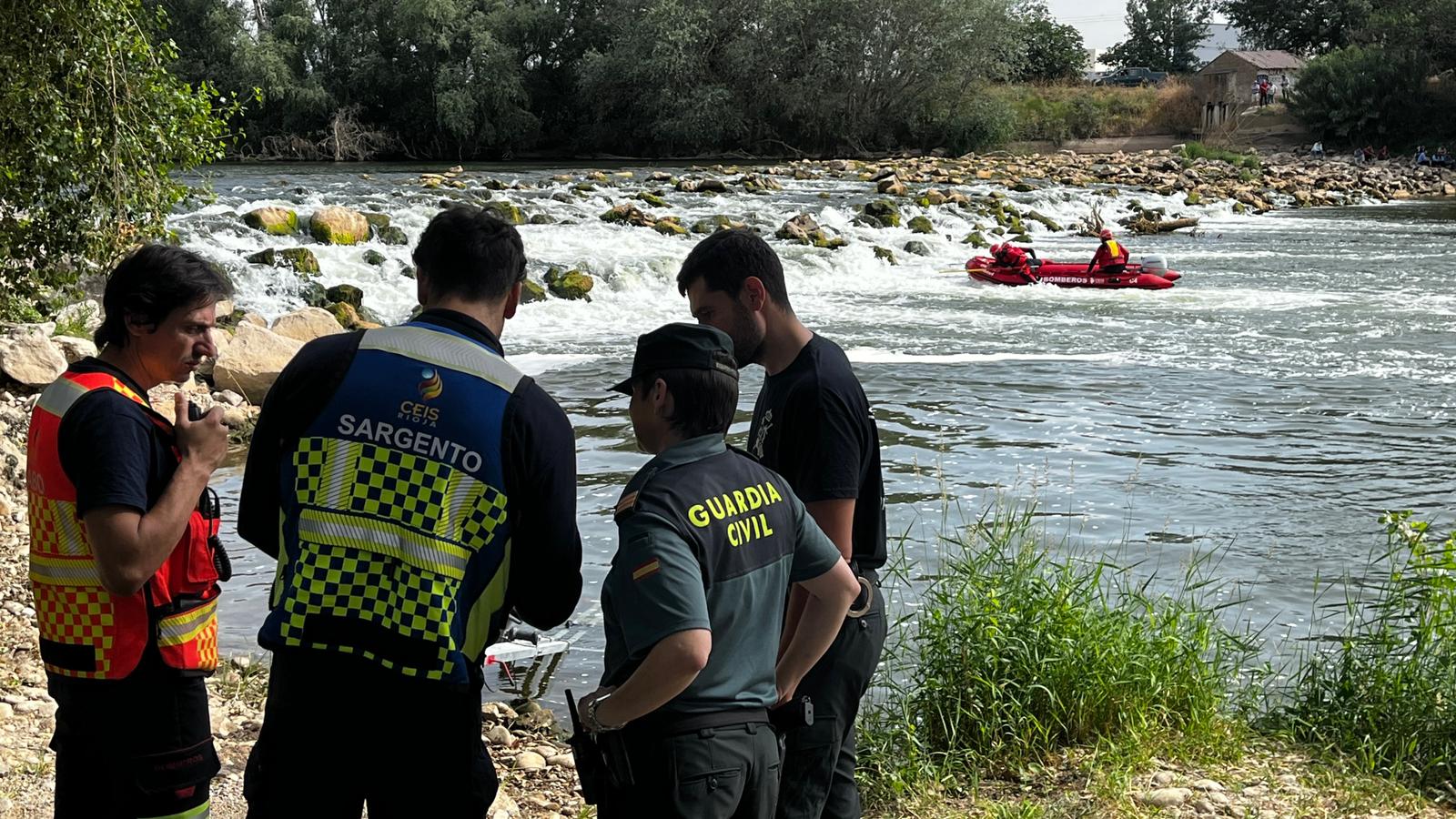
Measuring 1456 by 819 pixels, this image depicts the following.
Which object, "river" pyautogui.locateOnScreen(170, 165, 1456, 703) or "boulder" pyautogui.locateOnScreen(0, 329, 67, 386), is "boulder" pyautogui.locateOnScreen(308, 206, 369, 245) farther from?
"boulder" pyautogui.locateOnScreen(0, 329, 67, 386)

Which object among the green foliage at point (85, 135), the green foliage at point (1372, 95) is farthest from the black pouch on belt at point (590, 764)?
the green foliage at point (1372, 95)

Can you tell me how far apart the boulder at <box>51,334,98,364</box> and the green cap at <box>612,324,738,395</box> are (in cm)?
890

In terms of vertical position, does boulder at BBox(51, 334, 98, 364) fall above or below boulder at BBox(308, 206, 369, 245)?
below

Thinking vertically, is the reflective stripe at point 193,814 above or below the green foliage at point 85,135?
below

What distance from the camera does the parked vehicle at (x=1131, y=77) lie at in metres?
77.9

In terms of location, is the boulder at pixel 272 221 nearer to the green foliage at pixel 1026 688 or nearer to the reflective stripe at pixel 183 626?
the green foliage at pixel 1026 688

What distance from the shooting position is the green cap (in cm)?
273

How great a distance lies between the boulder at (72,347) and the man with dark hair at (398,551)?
8627mm

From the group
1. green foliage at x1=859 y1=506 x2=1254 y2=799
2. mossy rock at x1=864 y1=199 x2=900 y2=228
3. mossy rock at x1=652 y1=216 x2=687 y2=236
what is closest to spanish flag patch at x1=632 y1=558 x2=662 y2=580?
green foliage at x1=859 y1=506 x2=1254 y2=799

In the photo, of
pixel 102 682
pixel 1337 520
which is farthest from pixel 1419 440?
pixel 102 682

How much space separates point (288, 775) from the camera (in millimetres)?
2682

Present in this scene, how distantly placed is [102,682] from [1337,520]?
8.14 m

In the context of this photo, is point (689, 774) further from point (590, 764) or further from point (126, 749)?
point (126, 749)

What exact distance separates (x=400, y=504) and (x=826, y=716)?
1.28m
